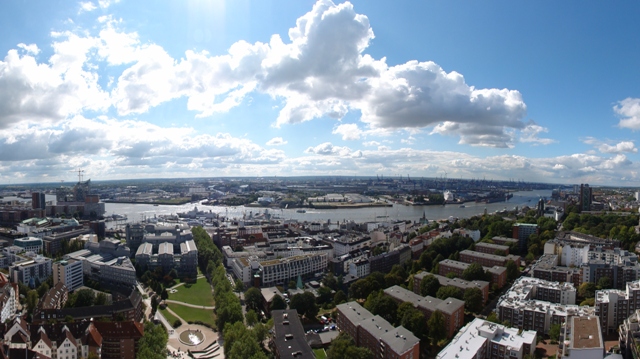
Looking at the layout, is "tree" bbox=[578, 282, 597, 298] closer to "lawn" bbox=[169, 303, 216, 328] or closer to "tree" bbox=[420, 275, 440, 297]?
"tree" bbox=[420, 275, 440, 297]

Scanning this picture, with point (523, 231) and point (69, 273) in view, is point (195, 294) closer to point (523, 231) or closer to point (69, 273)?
point (69, 273)

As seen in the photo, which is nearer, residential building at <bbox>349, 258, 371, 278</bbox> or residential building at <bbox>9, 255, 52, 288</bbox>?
residential building at <bbox>9, 255, 52, 288</bbox>

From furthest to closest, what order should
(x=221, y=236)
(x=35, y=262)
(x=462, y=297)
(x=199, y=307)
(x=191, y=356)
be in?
1. (x=221, y=236)
2. (x=35, y=262)
3. (x=199, y=307)
4. (x=462, y=297)
5. (x=191, y=356)

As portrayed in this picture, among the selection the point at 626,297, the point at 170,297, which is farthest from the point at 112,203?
the point at 626,297

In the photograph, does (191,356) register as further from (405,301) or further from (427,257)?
(427,257)

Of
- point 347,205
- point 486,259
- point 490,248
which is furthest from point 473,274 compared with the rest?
point 347,205

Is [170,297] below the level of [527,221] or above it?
below

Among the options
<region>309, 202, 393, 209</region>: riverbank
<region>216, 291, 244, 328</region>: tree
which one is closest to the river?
<region>309, 202, 393, 209</region>: riverbank
